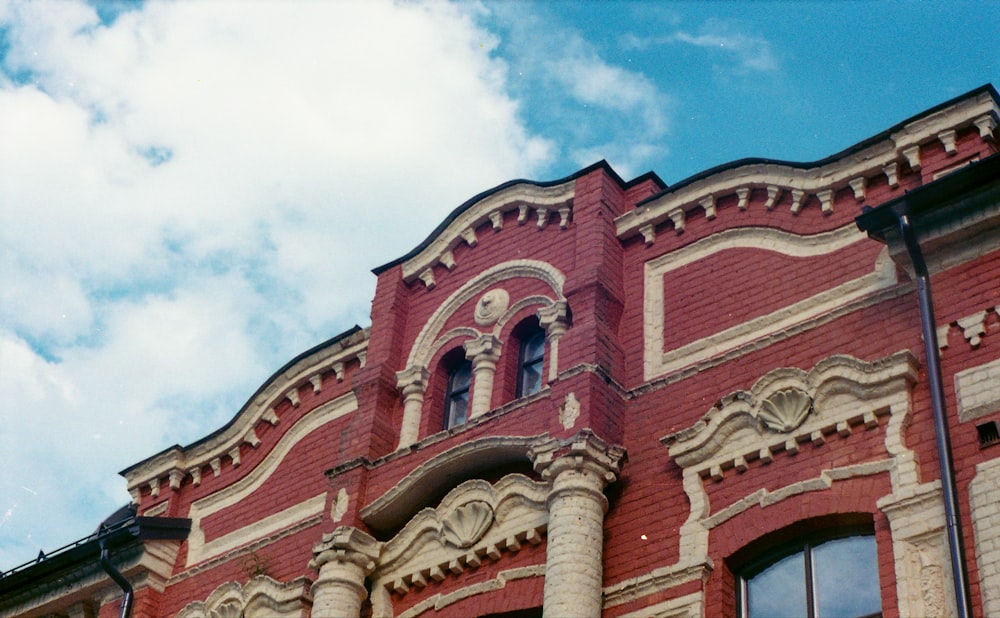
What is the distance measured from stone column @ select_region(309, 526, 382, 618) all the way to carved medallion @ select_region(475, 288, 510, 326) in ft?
12.4

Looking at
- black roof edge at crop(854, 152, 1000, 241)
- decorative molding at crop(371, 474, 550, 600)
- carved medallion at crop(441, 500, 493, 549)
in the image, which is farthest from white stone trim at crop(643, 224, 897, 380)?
carved medallion at crop(441, 500, 493, 549)

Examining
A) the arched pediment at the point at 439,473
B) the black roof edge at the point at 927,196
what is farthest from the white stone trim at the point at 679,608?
the black roof edge at the point at 927,196

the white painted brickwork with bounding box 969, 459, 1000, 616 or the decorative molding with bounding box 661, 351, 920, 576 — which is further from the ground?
the decorative molding with bounding box 661, 351, 920, 576

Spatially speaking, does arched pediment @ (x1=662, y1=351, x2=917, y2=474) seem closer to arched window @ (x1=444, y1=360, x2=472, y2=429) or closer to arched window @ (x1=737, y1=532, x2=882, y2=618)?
arched window @ (x1=737, y1=532, x2=882, y2=618)

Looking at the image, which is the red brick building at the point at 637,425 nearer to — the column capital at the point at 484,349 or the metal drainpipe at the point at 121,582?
the column capital at the point at 484,349

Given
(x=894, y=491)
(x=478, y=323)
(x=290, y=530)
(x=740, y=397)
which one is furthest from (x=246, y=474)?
(x=894, y=491)

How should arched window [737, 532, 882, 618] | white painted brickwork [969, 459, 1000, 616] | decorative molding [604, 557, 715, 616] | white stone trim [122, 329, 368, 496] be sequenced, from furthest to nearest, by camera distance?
1. white stone trim [122, 329, 368, 496]
2. decorative molding [604, 557, 715, 616]
3. arched window [737, 532, 882, 618]
4. white painted brickwork [969, 459, 1000, 616]

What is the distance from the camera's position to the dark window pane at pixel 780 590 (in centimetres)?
1645

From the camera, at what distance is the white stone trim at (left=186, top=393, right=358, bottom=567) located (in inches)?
949

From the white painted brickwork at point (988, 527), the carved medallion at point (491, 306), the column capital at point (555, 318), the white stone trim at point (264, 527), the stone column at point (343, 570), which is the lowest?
the white painted brickwork at point (988, 527)

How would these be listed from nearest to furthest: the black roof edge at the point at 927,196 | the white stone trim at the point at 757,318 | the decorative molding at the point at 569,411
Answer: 1. the black roof edge at the point at 927,196
2. the white stone trim at the point at 757,318
3. the decorative molding at the point at 569,411

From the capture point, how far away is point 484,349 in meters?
22.0

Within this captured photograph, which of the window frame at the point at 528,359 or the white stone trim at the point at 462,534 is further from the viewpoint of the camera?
the window frame at the point at 528,359

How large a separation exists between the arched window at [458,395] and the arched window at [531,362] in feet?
2.76
